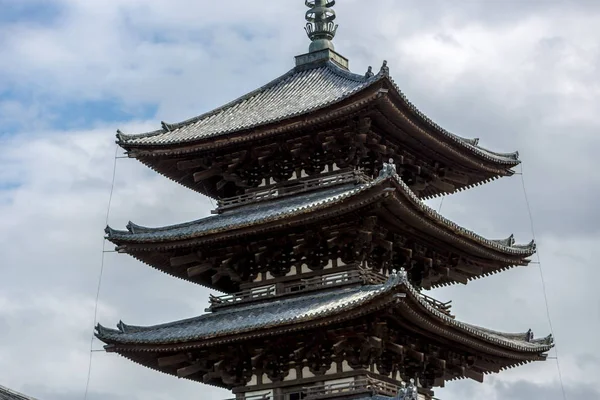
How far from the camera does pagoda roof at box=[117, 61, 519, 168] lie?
137 ft

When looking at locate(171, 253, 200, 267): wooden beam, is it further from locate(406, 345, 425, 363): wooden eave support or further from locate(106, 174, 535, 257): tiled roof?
locate(406, 345, 425, 363): wooden eave support

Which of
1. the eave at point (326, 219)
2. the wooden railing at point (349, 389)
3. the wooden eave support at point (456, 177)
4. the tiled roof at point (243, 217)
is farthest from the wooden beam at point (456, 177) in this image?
the wooden railing at point (349, 389)

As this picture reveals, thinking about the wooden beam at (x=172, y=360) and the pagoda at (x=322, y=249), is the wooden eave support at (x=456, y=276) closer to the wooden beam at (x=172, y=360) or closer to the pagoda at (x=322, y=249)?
the pagoda at (x=322, y=249)

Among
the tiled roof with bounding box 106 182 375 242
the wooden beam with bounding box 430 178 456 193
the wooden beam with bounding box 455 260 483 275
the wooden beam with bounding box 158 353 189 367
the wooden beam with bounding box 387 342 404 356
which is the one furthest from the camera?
the wooden beam with bounding box 430 178 456 193

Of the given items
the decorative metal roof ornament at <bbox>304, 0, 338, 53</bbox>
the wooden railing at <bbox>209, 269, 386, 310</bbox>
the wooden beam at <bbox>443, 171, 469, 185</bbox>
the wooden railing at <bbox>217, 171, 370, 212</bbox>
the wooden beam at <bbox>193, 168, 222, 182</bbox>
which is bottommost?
the wooden railing at <bbox>209, 269, 386, 310</bbox>

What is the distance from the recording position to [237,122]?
4366cm

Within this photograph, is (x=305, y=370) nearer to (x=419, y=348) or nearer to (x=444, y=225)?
(x=419, y=348)

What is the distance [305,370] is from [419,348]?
4101 millimetres

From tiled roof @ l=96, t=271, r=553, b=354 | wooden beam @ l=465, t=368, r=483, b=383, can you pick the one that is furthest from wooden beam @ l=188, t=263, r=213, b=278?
wooden beam @ l=465, t=368, r=483, b=383

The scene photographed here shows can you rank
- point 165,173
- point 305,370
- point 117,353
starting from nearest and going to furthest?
point 305,370 < point 117,353 < point 165,173

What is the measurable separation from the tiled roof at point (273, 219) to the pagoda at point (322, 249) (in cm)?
7

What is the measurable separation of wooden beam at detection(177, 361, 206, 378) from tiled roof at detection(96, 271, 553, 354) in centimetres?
125

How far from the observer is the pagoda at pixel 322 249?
38.2m

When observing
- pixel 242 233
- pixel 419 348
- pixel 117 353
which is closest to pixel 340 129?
pixel 242 233
